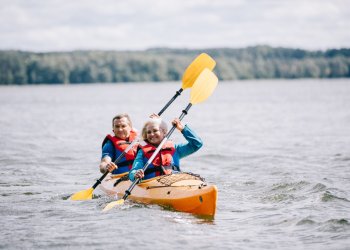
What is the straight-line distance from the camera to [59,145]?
19.4m

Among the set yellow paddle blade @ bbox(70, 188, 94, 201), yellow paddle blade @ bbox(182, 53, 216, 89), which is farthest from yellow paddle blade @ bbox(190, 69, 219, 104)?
yellow paddle blade @ bbox(70, 188, 94, 201)

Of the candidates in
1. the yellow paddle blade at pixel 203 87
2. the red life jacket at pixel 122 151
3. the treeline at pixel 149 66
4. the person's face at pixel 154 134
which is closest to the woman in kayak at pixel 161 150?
the person's face at pixel 154 134

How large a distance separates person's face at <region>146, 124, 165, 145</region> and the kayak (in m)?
0.55

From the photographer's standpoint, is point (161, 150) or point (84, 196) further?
point (84, 196)

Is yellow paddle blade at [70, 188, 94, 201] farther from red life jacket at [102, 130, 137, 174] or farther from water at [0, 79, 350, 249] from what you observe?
red life jacket at [102, 130, 137, 174]

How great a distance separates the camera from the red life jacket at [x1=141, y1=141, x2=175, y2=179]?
886 cm

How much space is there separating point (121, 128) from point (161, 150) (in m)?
1.48

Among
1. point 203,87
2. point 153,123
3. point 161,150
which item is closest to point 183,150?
point 161,150

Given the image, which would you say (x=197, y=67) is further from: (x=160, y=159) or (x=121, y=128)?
(x=160, y=159)

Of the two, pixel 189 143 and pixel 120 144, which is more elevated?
pixel 189 143

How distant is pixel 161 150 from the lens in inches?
349

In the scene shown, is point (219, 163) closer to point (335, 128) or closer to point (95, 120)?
point (335, 128)

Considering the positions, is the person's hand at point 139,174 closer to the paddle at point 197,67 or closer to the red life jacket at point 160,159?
the red life jacket at point 160,159

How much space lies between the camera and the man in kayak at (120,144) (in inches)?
398
